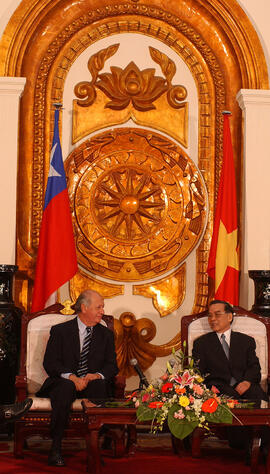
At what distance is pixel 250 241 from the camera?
21.8 ft

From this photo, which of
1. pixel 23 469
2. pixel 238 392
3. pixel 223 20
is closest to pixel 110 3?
pixel 223 20

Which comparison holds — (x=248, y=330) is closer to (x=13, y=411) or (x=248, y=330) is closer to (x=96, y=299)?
(x=96, y=299)

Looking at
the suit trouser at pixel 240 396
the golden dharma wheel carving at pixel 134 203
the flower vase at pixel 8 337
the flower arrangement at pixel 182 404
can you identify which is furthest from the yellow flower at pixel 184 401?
the golden dharma wheel carving at pixel 134 203

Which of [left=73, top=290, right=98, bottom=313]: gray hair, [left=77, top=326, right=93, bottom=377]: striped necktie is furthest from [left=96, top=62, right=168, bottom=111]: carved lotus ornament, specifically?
[left=77, top=326, right=93, bottom=377]: striped necktie

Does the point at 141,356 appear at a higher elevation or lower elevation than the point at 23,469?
higher

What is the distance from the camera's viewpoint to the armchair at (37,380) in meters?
4.99

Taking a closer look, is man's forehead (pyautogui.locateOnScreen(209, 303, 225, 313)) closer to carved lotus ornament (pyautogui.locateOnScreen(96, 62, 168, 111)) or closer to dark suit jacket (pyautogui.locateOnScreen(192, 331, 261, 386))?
dark suit jacket (pyautogui.locateOnScreen(192, 331, 261, 386))

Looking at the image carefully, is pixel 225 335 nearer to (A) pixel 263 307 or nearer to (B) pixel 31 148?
(A) pixel 263 307

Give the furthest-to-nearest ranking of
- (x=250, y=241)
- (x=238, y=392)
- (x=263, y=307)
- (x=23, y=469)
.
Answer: (x=250, y=241) → (x=263, y=307) → (x=238, y=392) → (x=23, y=469)

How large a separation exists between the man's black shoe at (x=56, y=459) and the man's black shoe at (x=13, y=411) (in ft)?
0.98

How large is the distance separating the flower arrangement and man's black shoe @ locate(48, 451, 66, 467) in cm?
73

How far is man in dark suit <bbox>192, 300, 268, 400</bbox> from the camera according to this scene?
5.17 metres

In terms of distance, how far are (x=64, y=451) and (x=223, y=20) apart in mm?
3788

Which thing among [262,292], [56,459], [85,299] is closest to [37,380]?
[85,299]
